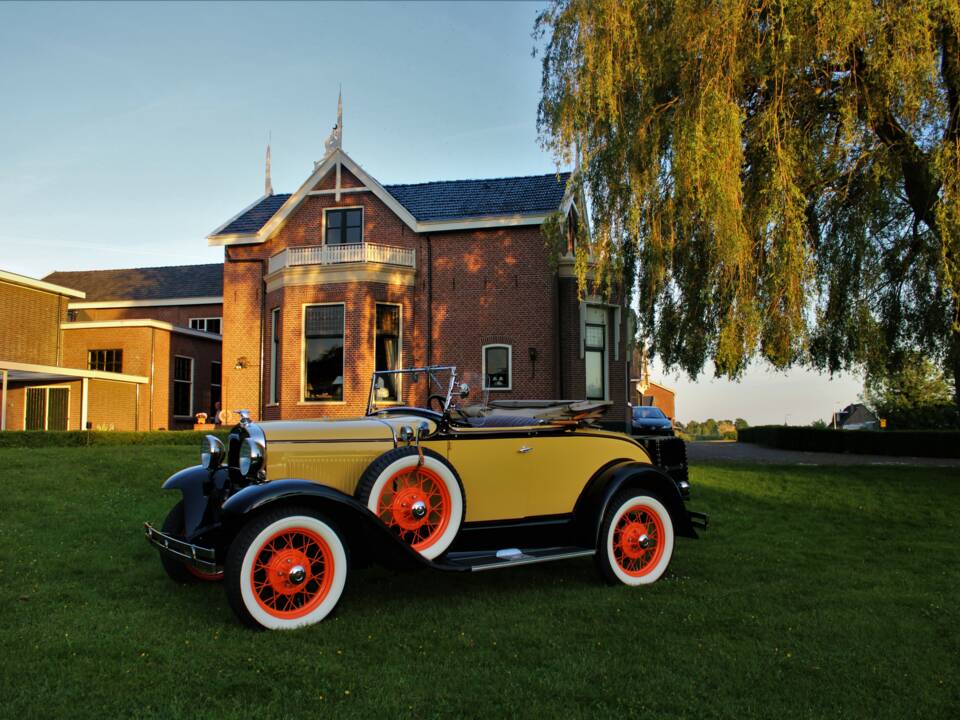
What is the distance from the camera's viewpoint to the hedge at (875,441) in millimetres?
19156

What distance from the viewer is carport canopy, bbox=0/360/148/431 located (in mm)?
21156

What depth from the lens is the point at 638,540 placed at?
18.7 feet

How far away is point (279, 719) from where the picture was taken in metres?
3.10

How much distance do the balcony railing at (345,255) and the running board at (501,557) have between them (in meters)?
14.3

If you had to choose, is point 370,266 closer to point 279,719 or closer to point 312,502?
point 312,502

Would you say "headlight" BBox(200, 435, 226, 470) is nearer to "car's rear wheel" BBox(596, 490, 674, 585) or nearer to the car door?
the car door

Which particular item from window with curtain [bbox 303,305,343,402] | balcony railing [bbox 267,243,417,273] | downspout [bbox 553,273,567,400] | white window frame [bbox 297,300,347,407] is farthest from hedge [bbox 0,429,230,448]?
downspout [bbox 553,273,567,400]

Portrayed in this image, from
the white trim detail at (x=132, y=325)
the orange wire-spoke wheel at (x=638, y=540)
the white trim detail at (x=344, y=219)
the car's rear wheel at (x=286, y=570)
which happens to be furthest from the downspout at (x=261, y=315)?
the car's rear wheel at (x=286, y=570)

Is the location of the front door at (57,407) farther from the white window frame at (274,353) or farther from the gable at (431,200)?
the white window frame at (274,353)

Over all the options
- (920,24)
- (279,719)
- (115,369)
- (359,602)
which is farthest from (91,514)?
(115,369)

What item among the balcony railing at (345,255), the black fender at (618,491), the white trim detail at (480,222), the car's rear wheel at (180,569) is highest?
the white trim detail at (480,222)

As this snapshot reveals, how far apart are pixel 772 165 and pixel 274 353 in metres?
13.7

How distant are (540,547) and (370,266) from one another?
Result: 14117 mm

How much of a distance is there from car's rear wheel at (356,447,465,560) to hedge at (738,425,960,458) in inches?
727
